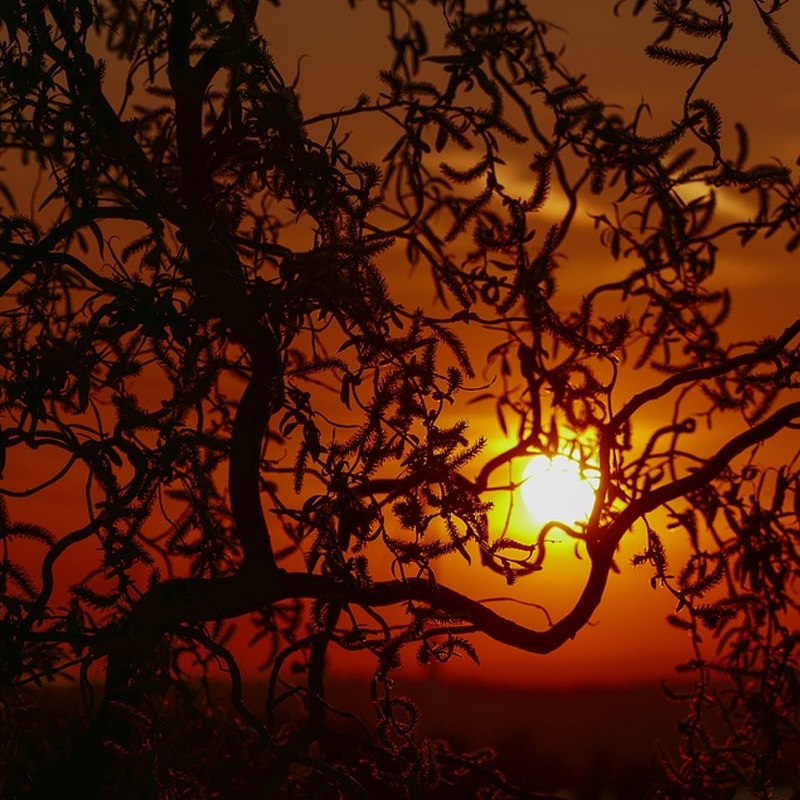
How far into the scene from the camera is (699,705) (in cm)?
465

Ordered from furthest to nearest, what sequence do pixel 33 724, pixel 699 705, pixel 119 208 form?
pixel 33 724 < pixel 699 705 < pixel 119 208

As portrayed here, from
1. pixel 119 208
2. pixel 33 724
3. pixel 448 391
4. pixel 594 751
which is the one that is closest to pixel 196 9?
pixel 119 208

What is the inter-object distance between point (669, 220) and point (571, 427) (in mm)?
728

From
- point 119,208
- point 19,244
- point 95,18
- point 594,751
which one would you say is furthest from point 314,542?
point 594,751

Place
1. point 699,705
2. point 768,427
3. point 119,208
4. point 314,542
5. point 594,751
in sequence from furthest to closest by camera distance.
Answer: point 594,751 → point 699,705 → point 768,427 → point 119,208 → point 314,542

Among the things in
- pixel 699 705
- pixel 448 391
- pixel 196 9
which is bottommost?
pixel 699 705

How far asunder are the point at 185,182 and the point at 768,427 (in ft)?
6.23

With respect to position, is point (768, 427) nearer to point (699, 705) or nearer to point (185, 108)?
point (699, 705)

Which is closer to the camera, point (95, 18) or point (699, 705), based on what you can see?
point (95, 18)

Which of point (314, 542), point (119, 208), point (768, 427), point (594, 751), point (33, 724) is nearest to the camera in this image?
point (314, 542)

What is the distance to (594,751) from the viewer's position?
616 cm

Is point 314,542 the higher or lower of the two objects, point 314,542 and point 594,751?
the higher

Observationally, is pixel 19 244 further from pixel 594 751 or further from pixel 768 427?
pixel 594 751

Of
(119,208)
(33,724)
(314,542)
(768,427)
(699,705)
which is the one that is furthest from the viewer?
(33,724)
